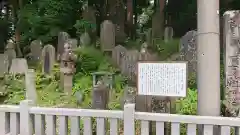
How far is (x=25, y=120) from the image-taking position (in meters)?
3.86

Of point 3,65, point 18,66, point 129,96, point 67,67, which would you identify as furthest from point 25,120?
point 3,65

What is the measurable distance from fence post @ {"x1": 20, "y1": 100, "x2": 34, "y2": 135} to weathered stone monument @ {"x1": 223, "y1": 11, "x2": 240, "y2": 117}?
2.73 meters

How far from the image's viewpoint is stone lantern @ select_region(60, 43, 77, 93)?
23.6ft

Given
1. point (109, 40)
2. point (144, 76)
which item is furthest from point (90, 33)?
point (144, 76)

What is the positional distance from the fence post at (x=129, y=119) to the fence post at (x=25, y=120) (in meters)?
1.25

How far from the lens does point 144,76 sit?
381 centimetres

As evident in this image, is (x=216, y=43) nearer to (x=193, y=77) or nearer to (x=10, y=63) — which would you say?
(x=193, y=77)

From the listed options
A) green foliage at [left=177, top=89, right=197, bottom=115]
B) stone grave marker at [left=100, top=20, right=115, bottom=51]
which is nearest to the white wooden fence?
green foliage at [left=177, top=89, right=197, bottom=115]

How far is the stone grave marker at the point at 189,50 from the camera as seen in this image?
6.55 m

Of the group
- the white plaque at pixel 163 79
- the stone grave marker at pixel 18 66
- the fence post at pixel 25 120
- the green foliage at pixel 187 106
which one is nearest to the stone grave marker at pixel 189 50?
the green foliage at pixel 187 106

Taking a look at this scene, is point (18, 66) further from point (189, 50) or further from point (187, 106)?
point (187, 106)

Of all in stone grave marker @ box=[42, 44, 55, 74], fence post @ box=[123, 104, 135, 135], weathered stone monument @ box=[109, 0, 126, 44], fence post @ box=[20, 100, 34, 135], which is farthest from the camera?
weathered stone monument @ box=[109, 0, 126, 44]

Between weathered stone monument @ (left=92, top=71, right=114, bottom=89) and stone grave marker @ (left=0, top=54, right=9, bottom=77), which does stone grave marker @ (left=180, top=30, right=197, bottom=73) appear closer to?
weathered stone monument @ (left=92, top=71, right=114, bottom=89)

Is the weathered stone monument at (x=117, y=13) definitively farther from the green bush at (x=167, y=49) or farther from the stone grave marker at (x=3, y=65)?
the stone grave marker at (x=3, y=65)
